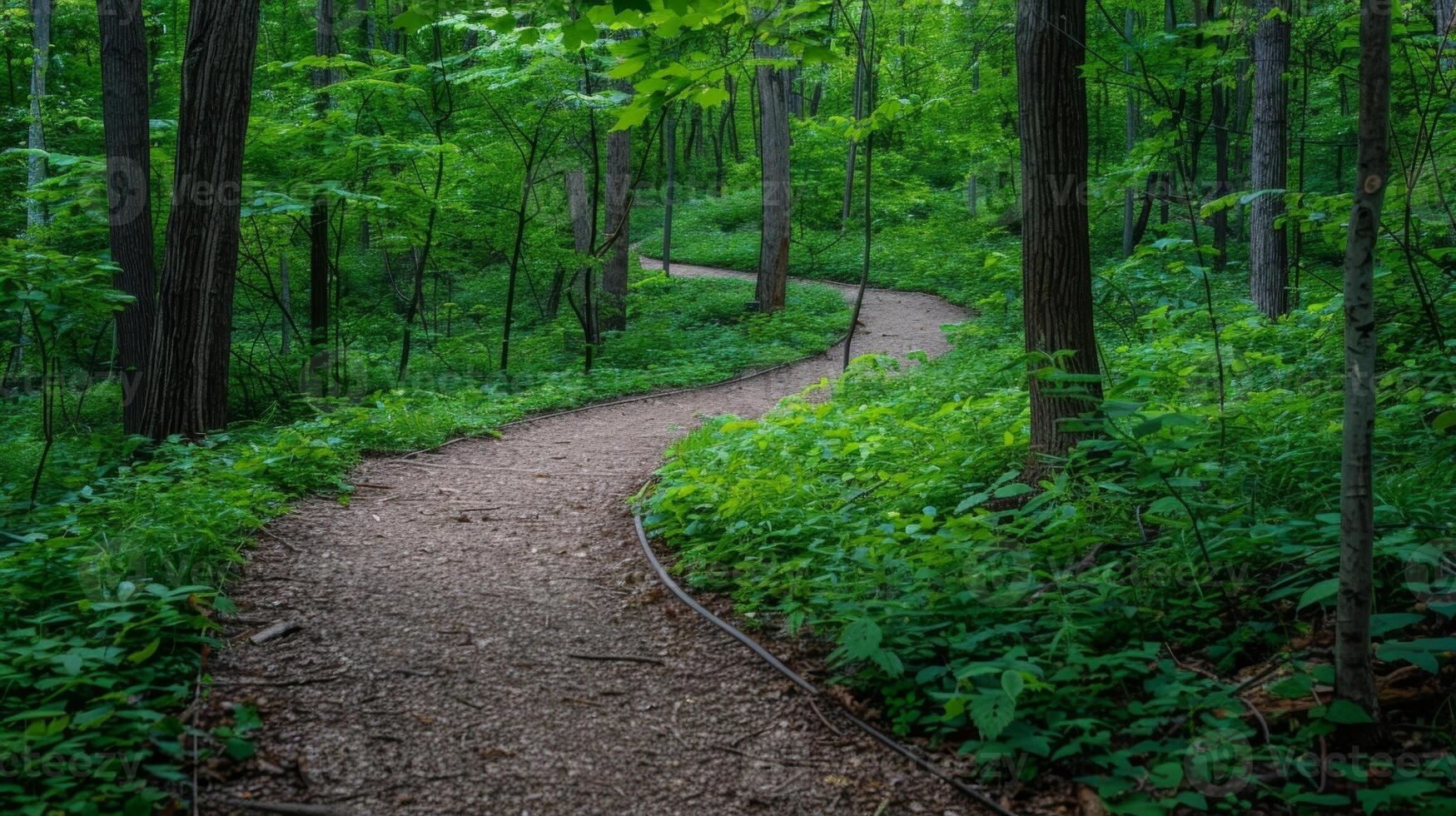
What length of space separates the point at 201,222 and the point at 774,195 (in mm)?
10256

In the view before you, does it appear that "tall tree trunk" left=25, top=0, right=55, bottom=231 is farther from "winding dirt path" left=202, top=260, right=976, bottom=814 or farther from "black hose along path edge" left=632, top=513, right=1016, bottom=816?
"black hose along path edge" left=632, top=513, right=1016, bottom=816

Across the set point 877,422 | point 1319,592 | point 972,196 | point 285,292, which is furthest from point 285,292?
point 972,196

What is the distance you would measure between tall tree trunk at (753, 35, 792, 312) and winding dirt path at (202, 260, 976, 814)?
1032 cm

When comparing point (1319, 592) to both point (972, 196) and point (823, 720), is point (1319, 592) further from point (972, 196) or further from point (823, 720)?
point (972, 196)

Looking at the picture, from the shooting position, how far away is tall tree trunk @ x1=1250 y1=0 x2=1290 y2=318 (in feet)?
28.0

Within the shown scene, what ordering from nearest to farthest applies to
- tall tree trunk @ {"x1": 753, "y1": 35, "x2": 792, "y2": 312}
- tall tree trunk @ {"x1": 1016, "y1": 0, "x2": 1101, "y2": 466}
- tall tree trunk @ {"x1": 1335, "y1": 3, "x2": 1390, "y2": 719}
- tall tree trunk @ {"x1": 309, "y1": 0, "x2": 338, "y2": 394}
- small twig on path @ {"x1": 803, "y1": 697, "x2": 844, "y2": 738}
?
tall tree trunk @ {"x1": 1335, "y1": 3, "x2": 1390, "y2": 719} < small twig on path @ {"x1": 803, "y1": 697, "x2": 844, "y2": 738} < tall tree trunk @ {"x1": 1016, "y1": 0, "x2": 1101, "y2": 466} < tall tree trunk @ {"x1": 309, "y1": 0, "x2": 338, "y2": 394} < tall tree trunk @ {"x1": 753, "y1": 35, "x2": 792, "y2": 312}

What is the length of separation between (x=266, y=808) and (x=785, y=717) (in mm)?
1753

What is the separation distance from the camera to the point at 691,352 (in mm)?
12664

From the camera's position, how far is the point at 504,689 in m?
3.38

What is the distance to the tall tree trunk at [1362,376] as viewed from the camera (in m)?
2.29

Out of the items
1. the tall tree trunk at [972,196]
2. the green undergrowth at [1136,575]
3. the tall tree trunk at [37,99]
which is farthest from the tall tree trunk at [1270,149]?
the tall tree trunk at [37,99]

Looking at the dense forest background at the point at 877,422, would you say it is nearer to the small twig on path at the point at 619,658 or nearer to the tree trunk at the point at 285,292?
the tree trunk at the point at 285,292

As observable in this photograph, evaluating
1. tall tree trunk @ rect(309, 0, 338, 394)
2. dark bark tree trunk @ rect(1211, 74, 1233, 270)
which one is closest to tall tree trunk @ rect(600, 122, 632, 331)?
tall tree trunk @ rect(309, 0, 338, 394)

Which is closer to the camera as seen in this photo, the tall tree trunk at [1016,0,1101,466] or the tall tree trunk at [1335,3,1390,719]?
the tall tree trunk at [1335,3,1390,719]
